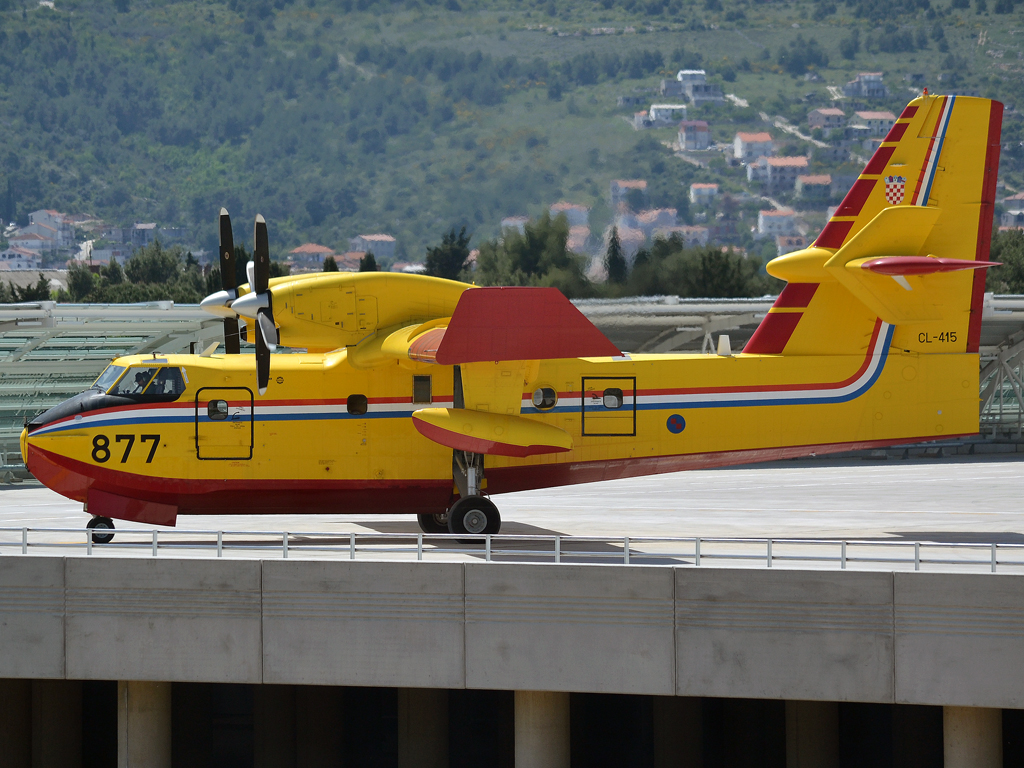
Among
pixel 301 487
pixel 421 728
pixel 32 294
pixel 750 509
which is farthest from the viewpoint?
pixel 32 294

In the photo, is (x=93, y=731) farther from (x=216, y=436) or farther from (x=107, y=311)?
(x=107, y=311)

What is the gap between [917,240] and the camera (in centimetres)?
2484

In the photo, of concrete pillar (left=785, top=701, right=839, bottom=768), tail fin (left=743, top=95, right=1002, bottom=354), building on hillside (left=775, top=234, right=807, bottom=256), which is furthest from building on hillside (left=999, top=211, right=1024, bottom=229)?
concrete pillar (left=785, top=701, right=839, bottom=768)

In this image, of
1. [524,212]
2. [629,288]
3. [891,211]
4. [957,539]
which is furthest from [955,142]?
[524,212]

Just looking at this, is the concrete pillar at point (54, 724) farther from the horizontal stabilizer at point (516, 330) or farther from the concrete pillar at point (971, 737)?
the concrete pillar at point (971, 737)

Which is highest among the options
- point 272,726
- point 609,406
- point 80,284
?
point 80,284

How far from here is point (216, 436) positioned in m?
23.6

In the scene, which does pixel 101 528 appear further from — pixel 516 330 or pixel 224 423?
pixel 516 330

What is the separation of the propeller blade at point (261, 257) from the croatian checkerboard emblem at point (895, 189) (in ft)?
43.6

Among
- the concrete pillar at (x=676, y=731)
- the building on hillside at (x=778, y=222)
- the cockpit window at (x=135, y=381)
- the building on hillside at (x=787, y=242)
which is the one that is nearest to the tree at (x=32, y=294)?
the cockpit window at (x=135, y=381)

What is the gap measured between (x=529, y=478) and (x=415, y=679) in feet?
22.7

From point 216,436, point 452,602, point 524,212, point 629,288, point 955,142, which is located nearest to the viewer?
point 452,602

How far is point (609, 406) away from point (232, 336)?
8.22 metres

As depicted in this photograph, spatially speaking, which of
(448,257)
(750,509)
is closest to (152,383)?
(750,509)
